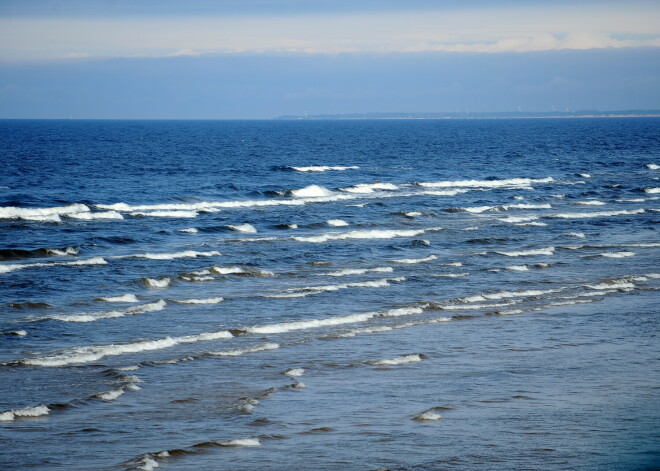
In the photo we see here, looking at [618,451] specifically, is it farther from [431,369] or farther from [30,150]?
[30,150]

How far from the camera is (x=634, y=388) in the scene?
589 inches

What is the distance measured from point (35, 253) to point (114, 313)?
11.2 m

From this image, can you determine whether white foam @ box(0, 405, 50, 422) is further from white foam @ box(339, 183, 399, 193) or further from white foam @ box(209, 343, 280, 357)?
white foam @ box(339, 183, 399, 193)

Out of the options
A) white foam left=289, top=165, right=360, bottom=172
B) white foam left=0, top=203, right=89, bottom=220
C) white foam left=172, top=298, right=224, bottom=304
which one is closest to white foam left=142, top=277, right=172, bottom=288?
white foam left=172, top=298, right=224, bottom=304

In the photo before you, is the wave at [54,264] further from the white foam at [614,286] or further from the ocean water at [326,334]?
the white foam at [614,286]

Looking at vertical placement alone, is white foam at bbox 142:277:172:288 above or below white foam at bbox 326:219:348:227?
below

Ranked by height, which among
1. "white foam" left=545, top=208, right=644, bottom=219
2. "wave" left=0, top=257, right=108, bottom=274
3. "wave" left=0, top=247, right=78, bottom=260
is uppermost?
"wave" left=0, top=247, right=78, bottom=260

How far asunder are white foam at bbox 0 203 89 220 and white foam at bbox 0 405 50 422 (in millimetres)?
28655

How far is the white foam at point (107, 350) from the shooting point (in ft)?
56.5

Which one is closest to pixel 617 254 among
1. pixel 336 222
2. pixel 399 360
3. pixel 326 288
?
pixel 326 288

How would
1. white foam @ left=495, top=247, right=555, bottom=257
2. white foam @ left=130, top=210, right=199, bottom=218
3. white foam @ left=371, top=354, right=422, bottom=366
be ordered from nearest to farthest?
white foam @ left=371, top=354, right=422, bottom=366, white foam @ left=495, top=247, right=555, bottom=257, white foam @ left=130, top=210, right=199, bottom=218

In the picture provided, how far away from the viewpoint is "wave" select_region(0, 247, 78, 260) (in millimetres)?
30922

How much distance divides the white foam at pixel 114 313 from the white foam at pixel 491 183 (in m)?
39.8

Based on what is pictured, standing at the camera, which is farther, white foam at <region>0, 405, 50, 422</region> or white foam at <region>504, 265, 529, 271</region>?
white foam at <region>504, 265, 529, 271</region>
